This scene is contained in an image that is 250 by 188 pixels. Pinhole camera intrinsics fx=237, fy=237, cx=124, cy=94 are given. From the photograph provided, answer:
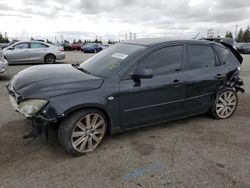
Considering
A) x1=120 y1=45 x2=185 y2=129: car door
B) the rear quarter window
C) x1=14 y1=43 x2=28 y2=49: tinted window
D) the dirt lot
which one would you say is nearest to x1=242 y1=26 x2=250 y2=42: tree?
x1=14 y1=43 x2=28 y2=49: tinted window

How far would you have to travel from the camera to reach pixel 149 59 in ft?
12.1

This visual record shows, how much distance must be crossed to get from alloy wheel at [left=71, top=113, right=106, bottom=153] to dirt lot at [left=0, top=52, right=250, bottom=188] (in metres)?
0.14

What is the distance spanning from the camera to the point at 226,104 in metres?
4.76

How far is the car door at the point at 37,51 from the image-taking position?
41.8 feet

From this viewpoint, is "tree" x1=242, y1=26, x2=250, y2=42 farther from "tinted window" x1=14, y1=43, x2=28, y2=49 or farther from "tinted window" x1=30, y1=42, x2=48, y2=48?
"tinted window" x1=14, y1=43, x2=28, y2=49

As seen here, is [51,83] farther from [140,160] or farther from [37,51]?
[37,51]

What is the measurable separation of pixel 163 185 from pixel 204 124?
2.17 metres

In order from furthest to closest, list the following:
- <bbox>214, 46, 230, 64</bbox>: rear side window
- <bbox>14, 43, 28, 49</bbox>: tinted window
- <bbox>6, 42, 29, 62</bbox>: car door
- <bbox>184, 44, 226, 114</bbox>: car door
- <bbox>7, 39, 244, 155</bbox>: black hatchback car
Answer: <bbox>14, 43, 28, 49</bbox>: tinted window, <bbox>6, 42, 29, 62</bbox>: car door, <bbox>214, 46, 230, 64</bbox>: rear side window, <bbox>184, 44, 226, 114</bbox>: car door, <bbox>7, 39, 244, 155</bbox>: black hatchback car

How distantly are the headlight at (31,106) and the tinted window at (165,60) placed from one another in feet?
5.09

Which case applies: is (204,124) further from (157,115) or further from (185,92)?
(157,115)

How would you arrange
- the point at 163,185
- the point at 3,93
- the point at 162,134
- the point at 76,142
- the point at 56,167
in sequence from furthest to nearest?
the point at 3,93, the point at 162,134, the point at 76,142, the point at 56,167, the point at 163,185

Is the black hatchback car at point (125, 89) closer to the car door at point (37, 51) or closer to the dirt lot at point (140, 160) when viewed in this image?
the dirt lot at point (140, 160)

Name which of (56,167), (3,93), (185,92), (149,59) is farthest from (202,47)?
(3,93)

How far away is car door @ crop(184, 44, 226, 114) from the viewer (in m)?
4.10
